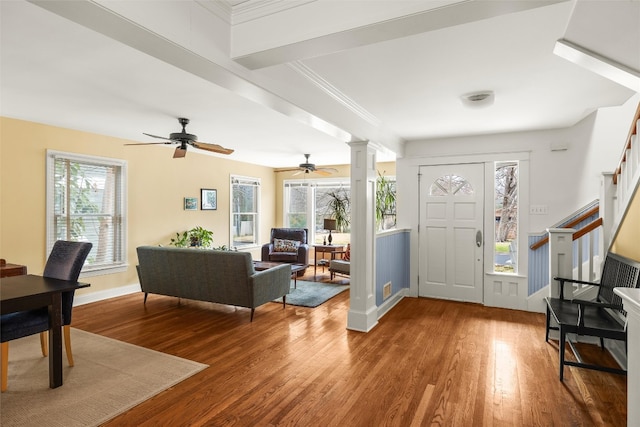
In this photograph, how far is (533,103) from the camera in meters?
3.35

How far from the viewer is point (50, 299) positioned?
2.48 m

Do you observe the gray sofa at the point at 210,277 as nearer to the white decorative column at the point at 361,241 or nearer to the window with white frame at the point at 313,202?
the white decorative column at the point at 361,241

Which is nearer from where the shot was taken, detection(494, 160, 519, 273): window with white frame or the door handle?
detection(494, 160, 519, 273): window with white frame

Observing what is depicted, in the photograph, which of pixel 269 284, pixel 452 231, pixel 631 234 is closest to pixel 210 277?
pixel 269 284

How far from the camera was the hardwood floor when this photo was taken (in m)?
2.23

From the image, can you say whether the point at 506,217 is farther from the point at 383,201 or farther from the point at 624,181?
the point at 383,201

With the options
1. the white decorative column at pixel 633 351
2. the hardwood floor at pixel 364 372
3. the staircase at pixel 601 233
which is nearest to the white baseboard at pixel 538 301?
the hardwood floor at pixel 364 372

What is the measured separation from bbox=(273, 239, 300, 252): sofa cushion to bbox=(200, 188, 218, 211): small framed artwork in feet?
4.66

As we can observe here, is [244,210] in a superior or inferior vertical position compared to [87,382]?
superior

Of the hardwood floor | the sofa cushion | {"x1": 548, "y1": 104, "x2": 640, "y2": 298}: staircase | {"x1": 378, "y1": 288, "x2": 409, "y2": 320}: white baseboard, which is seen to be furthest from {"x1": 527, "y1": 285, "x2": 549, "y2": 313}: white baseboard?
the sofa cushion

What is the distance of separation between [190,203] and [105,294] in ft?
6.68

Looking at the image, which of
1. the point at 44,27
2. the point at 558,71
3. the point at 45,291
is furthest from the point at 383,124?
the point at 45,291

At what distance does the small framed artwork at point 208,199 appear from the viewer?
6.66 metres

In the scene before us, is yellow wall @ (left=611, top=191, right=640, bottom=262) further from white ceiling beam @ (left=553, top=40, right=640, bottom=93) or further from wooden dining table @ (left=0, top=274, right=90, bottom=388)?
wooden dining table @ (left=0, top=274, right=90, bottom=388)
